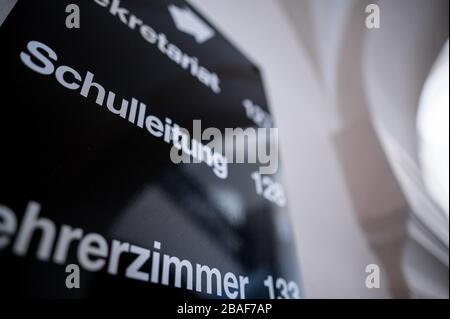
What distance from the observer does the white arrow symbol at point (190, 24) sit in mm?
922

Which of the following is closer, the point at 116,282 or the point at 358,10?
the point at 116,282

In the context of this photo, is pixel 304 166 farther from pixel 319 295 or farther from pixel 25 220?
pixel 25 220

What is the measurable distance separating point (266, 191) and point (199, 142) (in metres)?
0.26

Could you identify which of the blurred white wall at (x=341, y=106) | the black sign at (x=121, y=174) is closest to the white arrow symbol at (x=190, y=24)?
the black sign at (x=121, y=174)

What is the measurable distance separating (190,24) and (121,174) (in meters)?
0.61

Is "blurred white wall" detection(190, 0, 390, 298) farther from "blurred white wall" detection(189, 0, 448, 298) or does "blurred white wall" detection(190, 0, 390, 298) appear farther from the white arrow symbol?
the white arrow symbol

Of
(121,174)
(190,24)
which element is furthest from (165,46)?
(121,174)

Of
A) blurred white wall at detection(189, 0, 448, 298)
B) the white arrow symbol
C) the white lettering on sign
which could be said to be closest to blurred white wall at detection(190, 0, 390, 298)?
blurred white wall at detection(189, 0, 448, 298)

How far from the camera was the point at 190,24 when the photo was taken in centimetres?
96

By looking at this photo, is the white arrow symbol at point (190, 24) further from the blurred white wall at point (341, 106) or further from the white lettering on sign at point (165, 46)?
the blurred white wall at point (341, 106)

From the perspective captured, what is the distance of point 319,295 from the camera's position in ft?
3.48

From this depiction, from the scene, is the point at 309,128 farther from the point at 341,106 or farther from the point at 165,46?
the point at 165,46

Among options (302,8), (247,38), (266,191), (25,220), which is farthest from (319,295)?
(302,8)

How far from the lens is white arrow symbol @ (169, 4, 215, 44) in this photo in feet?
3.03
